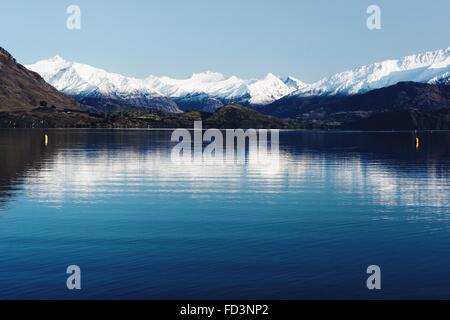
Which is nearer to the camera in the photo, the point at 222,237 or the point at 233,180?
the point at 222,237

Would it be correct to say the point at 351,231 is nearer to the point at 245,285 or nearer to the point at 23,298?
the point at 245,285

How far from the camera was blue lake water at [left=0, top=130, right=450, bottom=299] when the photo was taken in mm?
40406

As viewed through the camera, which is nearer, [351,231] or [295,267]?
[295,267]

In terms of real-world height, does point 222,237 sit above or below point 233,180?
below

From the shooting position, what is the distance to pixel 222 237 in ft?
182

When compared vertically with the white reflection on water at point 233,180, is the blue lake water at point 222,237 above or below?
below

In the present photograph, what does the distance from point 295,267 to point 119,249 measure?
1424 centimetres

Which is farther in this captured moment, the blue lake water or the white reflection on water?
the white reflection on water

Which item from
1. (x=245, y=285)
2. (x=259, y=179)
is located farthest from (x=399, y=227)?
(x=259, y=179)

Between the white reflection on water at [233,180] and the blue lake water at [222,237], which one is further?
the white reflection on water at [233,180]

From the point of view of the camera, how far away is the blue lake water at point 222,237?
40.4 meters

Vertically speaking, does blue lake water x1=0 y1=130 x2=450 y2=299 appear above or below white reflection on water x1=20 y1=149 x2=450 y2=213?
below
